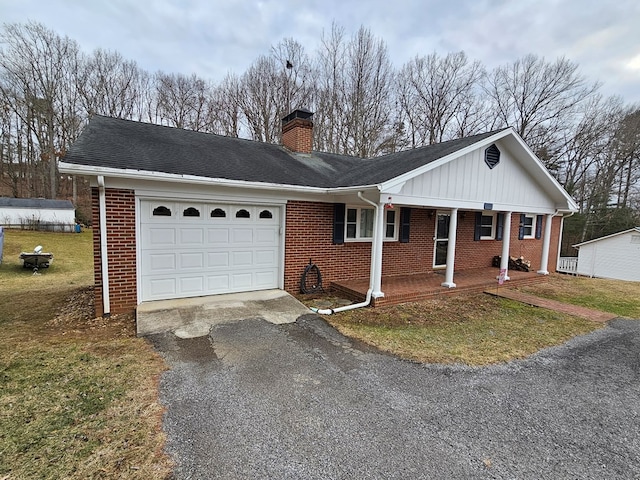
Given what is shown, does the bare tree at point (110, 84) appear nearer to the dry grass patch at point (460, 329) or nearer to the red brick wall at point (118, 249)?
the red brick wall at point (118, 249)

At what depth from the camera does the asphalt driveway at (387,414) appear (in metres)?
2.33

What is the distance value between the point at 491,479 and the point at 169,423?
2518mm

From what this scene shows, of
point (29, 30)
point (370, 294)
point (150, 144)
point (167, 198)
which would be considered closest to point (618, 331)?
point (370, 294)

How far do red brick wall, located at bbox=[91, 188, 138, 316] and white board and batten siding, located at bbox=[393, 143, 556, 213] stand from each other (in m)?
4.97

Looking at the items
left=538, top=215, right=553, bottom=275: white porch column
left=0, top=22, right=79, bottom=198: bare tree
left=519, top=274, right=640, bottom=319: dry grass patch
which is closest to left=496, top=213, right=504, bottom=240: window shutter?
left=538, top=215, right=553, bottom=275: white porch column

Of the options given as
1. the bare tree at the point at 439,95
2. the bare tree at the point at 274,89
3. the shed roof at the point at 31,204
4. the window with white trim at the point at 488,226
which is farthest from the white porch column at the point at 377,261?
the shed roof at the point at 31,204

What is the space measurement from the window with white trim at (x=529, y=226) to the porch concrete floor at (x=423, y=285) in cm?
247

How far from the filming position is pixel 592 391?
3.47m

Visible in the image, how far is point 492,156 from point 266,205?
18.4 ft

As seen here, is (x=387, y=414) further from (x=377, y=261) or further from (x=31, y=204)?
(x=31, y=204)

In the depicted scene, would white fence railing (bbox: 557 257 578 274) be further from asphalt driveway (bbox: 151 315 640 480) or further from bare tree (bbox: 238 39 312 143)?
asphalt driveway (bbox: 151 315 640 480)

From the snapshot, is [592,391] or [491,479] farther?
[592,391]

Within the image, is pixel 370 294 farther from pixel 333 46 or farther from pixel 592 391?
pixel 333 46

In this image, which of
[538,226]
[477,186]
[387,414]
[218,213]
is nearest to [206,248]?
[218,213]
